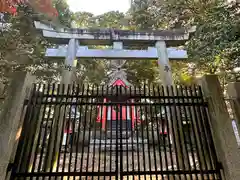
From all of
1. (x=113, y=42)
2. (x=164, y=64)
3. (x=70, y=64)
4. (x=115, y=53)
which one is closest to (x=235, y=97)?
(x=164, y=64)

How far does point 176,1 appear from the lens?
7.86 metres

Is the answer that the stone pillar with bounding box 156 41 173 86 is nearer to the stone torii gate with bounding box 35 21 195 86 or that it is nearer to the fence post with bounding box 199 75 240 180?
the stone torii gate with bounding box 35 21 195 86

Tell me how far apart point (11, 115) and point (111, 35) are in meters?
4.72

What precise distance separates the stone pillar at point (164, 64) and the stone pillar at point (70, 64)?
293cm

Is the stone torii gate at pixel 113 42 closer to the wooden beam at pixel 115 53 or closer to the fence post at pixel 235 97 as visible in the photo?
the wooden beam at pixel 115 53

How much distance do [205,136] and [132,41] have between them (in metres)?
4.66

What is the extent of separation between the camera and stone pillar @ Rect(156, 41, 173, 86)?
622cm

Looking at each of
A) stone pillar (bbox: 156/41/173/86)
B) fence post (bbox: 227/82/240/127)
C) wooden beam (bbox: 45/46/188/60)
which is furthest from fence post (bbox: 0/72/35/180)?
stone pillar (bbox: 156/41/173/86)

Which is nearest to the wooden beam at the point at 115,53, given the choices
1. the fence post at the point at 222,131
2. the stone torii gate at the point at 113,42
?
the stone torii gate at the point at 113,42

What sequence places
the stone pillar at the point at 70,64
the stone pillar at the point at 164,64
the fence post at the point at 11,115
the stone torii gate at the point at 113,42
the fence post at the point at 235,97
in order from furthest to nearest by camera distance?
the stone torii gate at the point at 113,42 → the stone pillar at the point at 164,64 → the stone pillar at the point at 70,64 → the fence post at the point at 235,97 → the fence post at the point at 11,115

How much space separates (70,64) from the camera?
21.0 feet

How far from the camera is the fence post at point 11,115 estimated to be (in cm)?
293

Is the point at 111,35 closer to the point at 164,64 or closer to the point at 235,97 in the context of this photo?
the point at 164,64

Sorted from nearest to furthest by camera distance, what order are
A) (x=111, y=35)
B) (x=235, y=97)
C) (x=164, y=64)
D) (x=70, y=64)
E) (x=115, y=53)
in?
1. (x=235, y=97)
2. (x=70, y=64)
3. (x=164, y=64)
4. (x=115, y=53)
5. (x=111, y=35)
